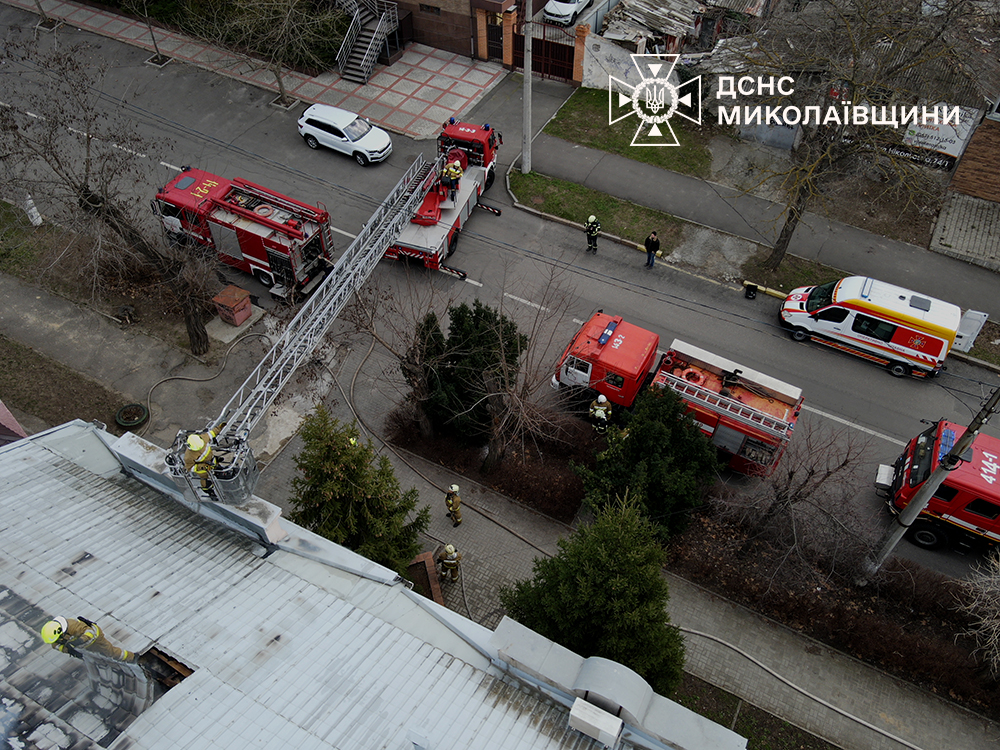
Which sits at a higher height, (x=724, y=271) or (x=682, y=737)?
(x=682, y=737)

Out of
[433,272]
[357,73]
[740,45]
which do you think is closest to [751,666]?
[433,272]

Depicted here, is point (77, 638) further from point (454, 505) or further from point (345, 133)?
point (345, 133)

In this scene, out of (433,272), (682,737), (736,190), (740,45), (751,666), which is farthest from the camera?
(740,45)

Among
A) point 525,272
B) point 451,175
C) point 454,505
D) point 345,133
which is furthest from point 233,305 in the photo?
point 454,505

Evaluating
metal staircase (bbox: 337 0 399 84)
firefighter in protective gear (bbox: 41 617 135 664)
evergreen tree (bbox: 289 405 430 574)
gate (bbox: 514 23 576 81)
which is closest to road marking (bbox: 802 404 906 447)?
evergreen tree (bbox: 289 405 430 574)

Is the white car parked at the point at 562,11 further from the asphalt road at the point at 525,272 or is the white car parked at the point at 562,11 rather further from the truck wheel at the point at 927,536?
the truck wheel at the point at 927,536

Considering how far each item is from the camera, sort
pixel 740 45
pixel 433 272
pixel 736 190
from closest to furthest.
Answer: pixel 433 272, pixel 736 190, pixel 740 45

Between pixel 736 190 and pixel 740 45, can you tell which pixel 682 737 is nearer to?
pixel 736 190
